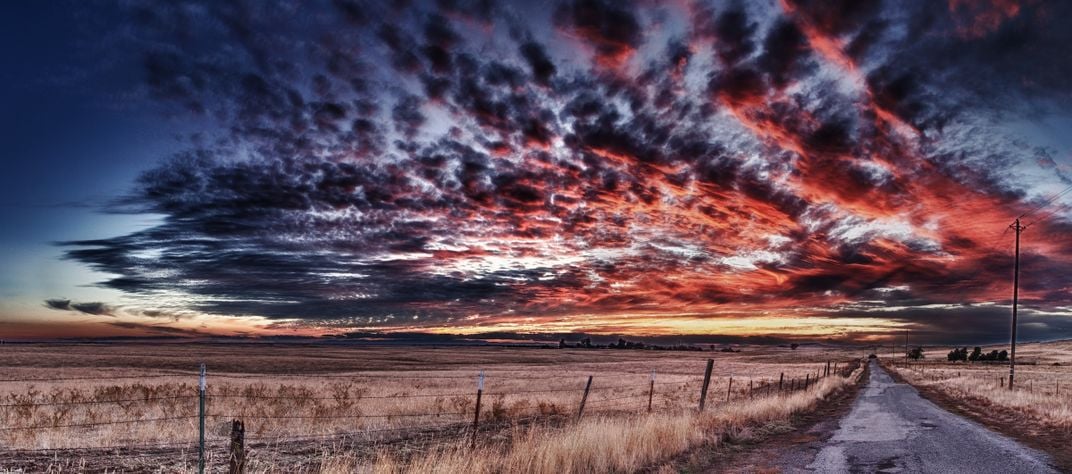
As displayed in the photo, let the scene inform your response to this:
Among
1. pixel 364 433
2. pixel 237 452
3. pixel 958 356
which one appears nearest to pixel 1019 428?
pixel 364 433

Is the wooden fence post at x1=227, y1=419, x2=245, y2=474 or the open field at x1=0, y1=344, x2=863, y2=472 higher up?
the wooden fence post at x1=227, y1=419, x2=245, y2=474

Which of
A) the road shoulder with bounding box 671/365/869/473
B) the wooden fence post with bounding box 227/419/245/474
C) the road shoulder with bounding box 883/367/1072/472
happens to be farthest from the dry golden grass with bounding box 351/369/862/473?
the road shoulder with bounding box 883/367/1072/472

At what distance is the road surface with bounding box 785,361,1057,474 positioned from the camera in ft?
40.3

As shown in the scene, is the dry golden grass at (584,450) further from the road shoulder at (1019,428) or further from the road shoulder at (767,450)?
the road shoulder at (1019,428)

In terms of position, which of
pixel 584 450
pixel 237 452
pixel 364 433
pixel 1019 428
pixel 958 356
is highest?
pixel 237 452

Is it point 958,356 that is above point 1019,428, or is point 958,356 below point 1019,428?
below

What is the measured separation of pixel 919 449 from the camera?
48.2 ft

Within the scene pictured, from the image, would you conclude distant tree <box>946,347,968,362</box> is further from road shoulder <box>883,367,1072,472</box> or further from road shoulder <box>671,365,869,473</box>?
road shoulder <box>671,365,869,473</box>

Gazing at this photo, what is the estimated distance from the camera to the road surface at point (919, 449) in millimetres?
12273

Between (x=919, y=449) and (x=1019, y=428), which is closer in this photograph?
(x=919, y=449)

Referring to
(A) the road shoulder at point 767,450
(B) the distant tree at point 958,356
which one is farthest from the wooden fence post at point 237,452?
(B) the distant tree at point 958,356

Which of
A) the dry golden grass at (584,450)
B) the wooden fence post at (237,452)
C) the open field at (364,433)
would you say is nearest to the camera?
the wooden fence post at (237,452)

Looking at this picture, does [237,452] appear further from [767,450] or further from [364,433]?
[767,450]

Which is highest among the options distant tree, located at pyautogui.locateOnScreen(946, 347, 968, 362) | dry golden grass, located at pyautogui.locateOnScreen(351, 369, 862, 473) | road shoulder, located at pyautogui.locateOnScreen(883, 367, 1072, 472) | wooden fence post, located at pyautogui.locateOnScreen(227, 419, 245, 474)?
wooden fence post, located at pyautogui.locateOnScreen(227, 419, 245, 474)
